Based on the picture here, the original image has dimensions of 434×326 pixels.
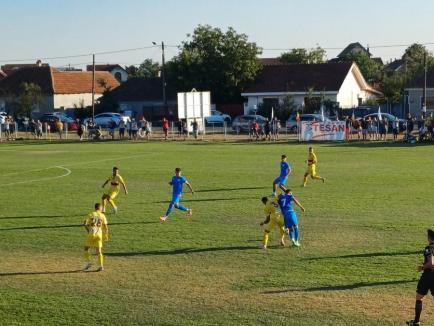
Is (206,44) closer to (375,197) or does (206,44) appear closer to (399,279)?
(375,197)

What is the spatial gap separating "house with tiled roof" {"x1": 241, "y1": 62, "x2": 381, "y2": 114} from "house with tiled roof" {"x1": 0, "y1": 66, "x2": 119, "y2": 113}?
741 inches

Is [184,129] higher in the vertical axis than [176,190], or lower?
higher

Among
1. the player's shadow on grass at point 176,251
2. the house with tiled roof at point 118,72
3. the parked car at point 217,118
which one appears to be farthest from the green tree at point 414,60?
the player's shadow on grass at point 176,251

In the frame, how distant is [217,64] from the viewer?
70.4 metres

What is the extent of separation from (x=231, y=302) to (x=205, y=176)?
17.9m

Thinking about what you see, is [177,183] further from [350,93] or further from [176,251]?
[350,93]

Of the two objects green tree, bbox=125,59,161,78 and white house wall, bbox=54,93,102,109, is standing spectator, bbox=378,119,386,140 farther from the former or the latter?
green tree, bbox=125,59,161,78

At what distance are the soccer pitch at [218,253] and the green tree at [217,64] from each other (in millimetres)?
39297

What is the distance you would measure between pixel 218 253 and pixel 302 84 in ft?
182

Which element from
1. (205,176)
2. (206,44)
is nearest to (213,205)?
(205,176)

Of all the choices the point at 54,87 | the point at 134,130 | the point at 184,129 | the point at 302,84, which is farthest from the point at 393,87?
the point at 54,87

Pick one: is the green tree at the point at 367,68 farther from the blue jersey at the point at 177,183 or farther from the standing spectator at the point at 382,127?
the blue jersey at the point at 177,183

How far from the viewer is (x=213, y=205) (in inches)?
899

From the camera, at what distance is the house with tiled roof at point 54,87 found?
8062 centimetres
